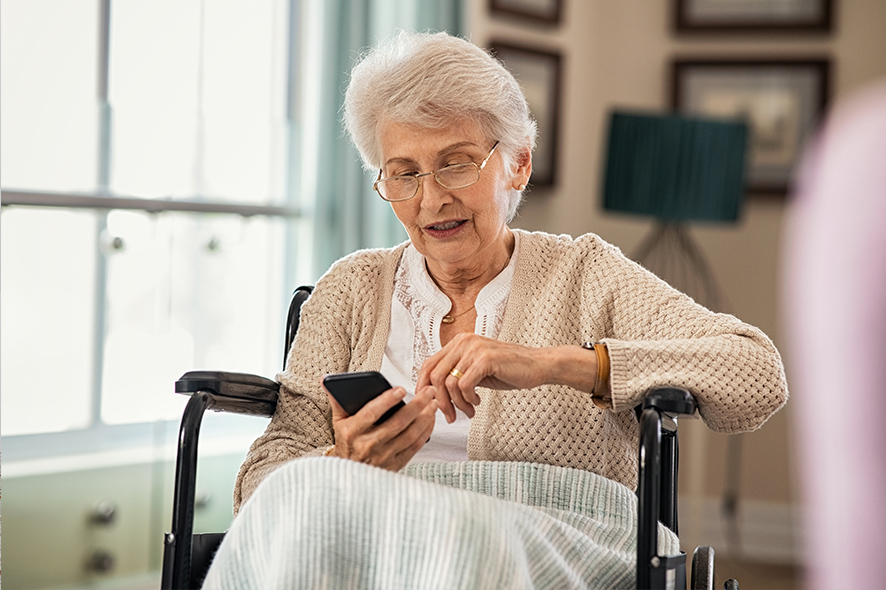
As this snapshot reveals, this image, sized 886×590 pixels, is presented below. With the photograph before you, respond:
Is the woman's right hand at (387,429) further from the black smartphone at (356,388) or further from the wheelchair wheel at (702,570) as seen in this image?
the wheelchair wheel at (702,570)

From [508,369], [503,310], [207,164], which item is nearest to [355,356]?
[503,310]

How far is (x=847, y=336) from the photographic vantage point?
0.21 m

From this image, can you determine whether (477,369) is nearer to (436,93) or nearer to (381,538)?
(381,538)

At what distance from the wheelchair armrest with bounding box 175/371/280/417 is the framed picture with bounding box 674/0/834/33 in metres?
2.41

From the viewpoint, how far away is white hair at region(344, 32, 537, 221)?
1.48 metres

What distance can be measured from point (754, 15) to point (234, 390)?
2.59 metres

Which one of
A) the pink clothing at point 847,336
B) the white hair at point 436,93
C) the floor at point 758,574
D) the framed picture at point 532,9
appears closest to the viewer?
the pink clothing at point 847,336

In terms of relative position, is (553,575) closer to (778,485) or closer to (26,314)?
(26,314)

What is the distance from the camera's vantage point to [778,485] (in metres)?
3.31

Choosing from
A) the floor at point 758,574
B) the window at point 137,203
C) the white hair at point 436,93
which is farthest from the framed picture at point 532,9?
the floor at point 758,574

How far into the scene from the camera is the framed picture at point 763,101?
10.6 feet

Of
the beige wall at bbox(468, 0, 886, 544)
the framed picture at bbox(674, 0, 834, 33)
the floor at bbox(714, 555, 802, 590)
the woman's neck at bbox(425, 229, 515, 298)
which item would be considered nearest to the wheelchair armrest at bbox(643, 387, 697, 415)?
the woman's neck at bbox(425, 229, 515, 298)

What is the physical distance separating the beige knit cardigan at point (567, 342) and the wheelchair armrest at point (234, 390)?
45 mm

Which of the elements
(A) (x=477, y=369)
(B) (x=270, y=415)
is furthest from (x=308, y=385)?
(A) (x=477, y=369)
